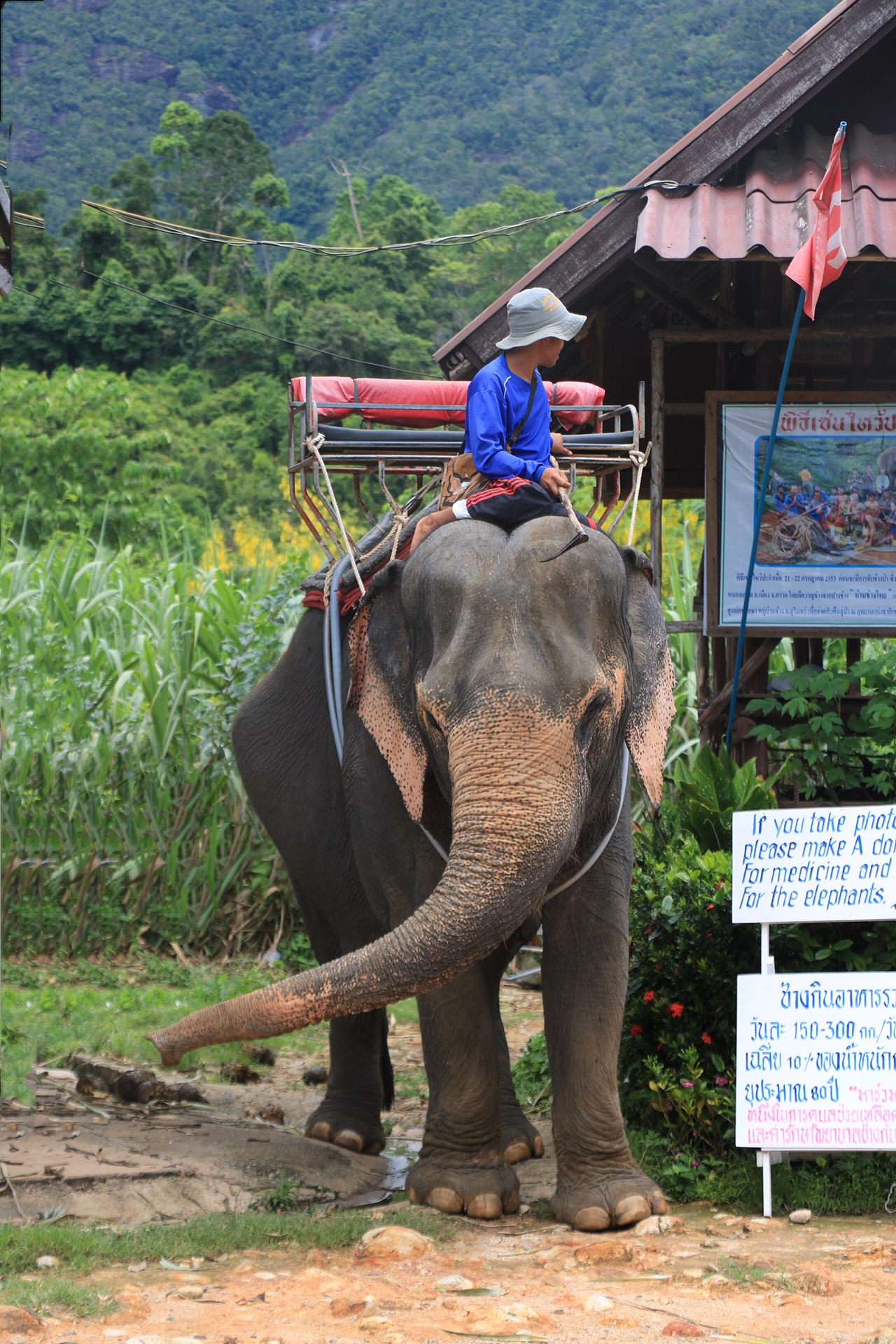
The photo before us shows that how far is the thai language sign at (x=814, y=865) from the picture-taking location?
15.5 feet

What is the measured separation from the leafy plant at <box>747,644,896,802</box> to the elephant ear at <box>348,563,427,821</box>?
2.59m

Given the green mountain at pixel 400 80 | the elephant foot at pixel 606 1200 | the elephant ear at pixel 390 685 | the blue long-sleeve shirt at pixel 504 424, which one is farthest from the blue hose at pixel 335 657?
the green mountain at pixel 400 80

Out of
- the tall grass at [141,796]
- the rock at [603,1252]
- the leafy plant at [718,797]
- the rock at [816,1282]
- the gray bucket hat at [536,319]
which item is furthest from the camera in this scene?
the tall grass at [141,796]

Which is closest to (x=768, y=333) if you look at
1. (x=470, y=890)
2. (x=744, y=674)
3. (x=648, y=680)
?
(x=744, y=674)

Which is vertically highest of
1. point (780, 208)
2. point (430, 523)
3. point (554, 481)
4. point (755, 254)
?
point (780, 208)

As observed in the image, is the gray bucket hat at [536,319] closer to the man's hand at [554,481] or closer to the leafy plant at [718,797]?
the man's hand at [554,481]

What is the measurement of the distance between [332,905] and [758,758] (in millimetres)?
2387

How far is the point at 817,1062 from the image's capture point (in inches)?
183

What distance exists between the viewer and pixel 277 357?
3916cm

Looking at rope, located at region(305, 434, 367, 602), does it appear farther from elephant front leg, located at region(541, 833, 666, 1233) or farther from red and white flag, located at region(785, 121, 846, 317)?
red and white flag, located at region(785, 121, 846, 317)

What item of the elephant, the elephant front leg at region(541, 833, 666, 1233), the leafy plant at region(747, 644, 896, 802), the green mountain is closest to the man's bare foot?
the elephant

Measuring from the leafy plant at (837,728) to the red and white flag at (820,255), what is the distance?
69.6 inches

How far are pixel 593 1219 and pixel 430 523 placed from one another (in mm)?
2147

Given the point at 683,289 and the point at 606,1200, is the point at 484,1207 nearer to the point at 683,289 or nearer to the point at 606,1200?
the point at 606,1200
